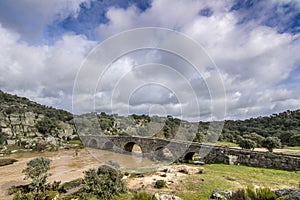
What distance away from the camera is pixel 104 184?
1683 centimetres

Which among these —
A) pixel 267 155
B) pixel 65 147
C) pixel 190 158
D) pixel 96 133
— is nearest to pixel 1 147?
pixel 65 147

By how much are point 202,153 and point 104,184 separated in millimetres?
17788

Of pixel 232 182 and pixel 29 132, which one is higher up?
pixel 29 132

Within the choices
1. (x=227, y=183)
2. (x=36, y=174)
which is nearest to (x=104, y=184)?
(x=36, y=174)

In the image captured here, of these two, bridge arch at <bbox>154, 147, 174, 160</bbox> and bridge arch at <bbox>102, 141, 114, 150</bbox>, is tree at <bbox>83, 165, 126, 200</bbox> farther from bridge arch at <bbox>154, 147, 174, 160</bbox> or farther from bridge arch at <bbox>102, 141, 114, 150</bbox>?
bridge arch at <bbox>102, 141, 114, 150</bbox>

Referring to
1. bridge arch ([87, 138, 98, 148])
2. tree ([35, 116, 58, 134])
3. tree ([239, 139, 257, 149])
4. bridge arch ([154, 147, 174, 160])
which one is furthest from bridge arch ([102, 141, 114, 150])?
tree ([239, 139, 257, 149])

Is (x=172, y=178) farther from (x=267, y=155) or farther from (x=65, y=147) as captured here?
(x=65, y=147)

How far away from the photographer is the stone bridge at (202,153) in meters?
22.9

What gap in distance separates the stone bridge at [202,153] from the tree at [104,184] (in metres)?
15.5

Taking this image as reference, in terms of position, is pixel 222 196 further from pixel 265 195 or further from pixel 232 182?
pixel 232 182

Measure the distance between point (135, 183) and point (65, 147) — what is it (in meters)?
46.9

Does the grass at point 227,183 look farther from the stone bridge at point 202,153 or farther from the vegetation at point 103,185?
the stone bridge at point 202,153

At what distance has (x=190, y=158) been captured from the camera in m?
34.7

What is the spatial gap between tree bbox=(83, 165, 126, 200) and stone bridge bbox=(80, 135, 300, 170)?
51.0ft
